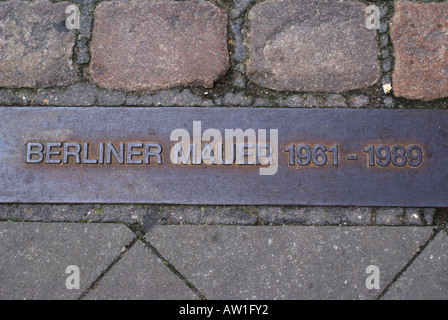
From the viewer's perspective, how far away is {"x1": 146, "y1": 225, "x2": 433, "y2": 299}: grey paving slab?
167cm

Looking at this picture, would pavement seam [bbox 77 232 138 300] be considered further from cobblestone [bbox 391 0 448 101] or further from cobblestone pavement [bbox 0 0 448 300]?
cobblestone [bbox 391 0 448 101]

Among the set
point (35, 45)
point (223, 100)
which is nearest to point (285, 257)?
point (223, 100)

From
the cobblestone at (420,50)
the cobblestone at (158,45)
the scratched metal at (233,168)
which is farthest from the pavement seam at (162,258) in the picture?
the cobblestone at (420,50)

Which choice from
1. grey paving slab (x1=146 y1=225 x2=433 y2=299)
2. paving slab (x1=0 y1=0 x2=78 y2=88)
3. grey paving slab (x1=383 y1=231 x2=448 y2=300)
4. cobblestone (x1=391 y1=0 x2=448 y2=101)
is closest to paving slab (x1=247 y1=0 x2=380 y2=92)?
cobblestone (x1=391 y1=0 x2=448 y2=101)

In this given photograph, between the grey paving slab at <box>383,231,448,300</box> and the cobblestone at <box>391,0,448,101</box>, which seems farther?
the cobblestone at <box>391,0,448,101</box>

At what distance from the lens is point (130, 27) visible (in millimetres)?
1907

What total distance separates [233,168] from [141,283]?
0.69 meters

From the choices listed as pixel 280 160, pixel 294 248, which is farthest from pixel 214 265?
pixel 280 160

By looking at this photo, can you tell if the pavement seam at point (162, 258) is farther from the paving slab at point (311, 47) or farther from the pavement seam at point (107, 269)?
the paving slab at point (311, 47)

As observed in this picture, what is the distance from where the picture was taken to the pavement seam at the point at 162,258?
167 centimetres

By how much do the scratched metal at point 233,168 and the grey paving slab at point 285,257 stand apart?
0.48 feet

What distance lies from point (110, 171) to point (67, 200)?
25 centimetres

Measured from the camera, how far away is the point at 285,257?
1.70m

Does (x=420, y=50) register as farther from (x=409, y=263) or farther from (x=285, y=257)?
(x=285, y=257)
